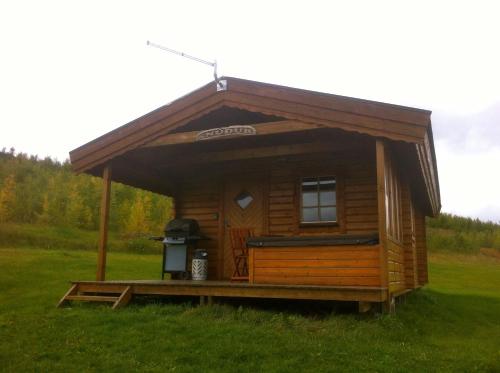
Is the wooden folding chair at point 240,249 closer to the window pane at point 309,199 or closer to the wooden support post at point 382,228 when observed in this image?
the window pane at point 309,199

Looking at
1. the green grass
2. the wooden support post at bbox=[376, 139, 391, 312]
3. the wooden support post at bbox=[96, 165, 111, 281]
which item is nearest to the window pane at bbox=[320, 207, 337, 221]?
the wooden support post at bbox=[376, 139, 391, 312]

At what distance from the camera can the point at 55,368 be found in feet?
18.1

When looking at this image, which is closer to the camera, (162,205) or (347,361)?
(347,361)

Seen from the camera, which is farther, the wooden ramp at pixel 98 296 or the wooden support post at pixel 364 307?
the wooden ramp at pixel 98 296

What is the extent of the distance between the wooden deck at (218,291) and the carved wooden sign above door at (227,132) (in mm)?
2561

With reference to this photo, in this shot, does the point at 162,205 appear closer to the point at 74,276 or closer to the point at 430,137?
the point at 74,276

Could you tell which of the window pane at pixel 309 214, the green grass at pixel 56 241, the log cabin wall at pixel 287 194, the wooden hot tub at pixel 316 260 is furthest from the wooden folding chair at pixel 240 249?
the green grass at pixel 56 241

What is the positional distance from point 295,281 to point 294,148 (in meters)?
2.35

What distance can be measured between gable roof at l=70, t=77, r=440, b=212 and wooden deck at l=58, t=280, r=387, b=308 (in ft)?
8.02

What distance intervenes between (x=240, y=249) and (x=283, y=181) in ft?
5.68

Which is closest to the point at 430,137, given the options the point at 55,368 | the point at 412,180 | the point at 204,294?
the point at 412,180

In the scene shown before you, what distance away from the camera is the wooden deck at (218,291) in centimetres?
740

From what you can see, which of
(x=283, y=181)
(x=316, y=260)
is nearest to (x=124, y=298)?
(x=316, y=260)

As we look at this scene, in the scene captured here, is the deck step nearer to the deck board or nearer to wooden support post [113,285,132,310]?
wooden support post [113,285,132,310]
